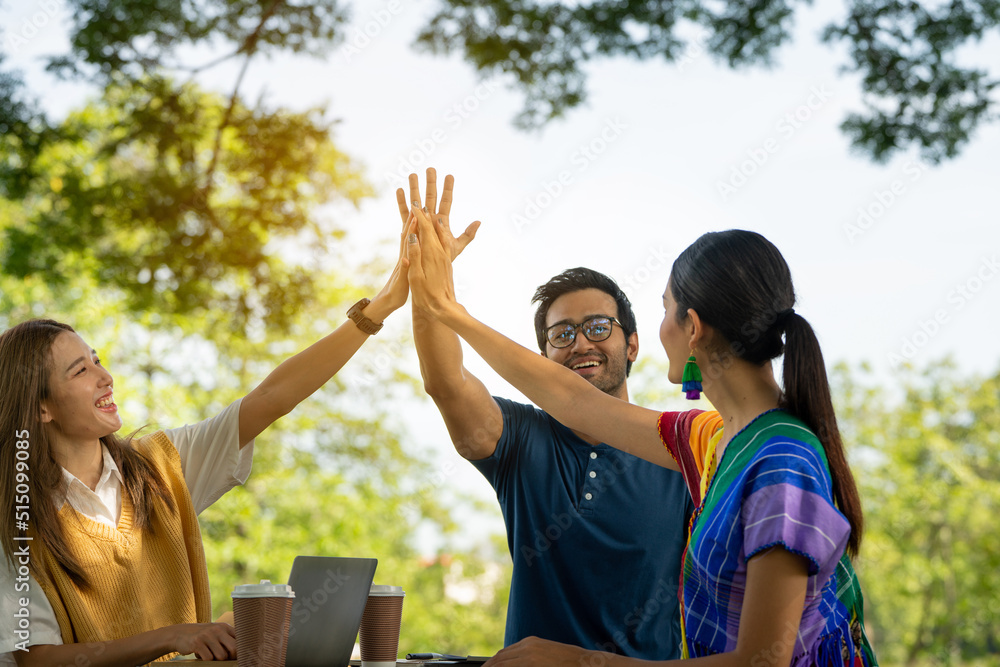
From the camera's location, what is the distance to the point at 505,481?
2129mm

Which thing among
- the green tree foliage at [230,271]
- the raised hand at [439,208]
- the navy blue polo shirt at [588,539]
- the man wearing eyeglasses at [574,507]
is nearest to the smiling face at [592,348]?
the man wearing eyeglasses at [574,507]

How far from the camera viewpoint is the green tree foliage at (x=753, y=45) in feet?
15.7

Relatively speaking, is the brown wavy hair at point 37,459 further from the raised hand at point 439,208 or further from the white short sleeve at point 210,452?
the raised hand at point 439,208

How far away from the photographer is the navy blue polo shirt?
195 centimetres

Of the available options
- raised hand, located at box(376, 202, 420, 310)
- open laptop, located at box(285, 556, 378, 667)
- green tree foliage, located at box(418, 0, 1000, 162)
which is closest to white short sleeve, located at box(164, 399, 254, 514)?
raised hand, located at box(376, 202, 420, 310)

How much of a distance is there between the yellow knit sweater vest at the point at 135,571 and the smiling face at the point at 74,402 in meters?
0.14

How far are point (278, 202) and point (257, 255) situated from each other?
480 millimetres

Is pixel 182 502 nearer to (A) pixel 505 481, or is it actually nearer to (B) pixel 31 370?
(B) pixel 31 370

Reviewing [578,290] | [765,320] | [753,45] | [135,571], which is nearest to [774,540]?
[765,320]

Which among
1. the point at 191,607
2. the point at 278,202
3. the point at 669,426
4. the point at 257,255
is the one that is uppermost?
the point at 278,202

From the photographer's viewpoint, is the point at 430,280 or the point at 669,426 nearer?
A: the point at 669,426

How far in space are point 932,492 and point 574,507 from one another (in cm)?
862

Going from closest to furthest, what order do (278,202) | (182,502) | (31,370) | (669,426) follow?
(669,426) → (31,370) → (182,502) → (278,202)


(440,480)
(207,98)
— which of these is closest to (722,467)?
(207,98)
